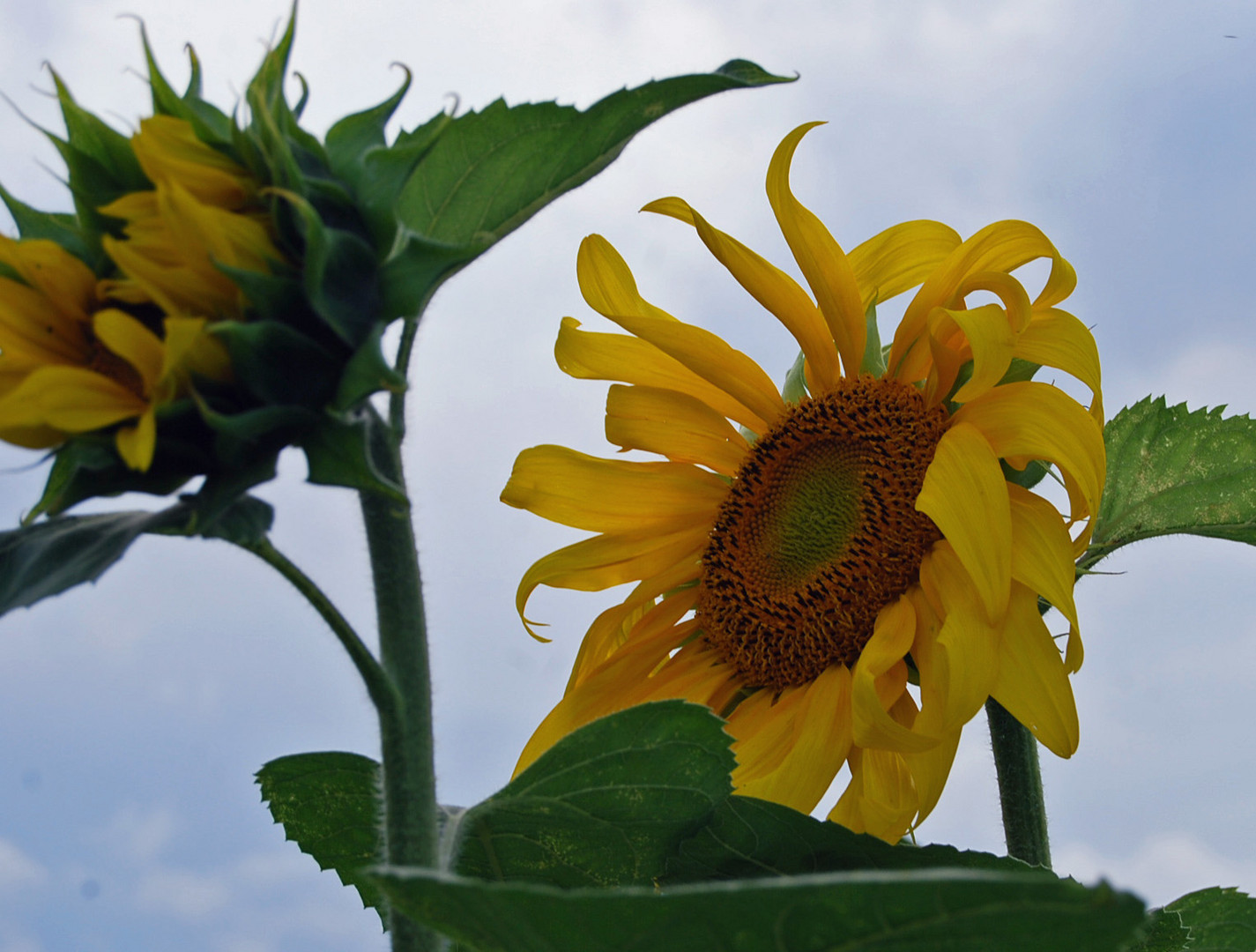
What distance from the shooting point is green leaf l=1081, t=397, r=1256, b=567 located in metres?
1.57

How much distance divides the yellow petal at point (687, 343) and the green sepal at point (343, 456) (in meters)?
0.72

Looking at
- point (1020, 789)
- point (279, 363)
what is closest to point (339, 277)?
point (279, 363)

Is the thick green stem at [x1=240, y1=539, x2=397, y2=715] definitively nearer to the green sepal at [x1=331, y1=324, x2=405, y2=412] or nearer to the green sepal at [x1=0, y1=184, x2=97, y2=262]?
the green sepal at [x1=331, y1=324, x2=405, y2=412]

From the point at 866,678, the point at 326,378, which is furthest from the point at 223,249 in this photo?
the point at 866,678

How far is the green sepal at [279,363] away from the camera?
77cm

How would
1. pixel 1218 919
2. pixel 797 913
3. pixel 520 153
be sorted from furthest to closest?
pixel 1218 919 → pixel 520 153 → pixel 797 913

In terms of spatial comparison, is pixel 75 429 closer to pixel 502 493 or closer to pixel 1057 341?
pixel 502 493

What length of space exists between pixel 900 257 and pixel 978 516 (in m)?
0.45

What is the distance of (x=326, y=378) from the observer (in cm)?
81

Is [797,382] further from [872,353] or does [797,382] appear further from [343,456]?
[343,456]

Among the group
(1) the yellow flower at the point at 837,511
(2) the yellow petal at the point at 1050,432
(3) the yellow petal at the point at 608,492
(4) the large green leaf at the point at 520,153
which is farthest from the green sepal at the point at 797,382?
(4) the large green leaf at the point at 520,153

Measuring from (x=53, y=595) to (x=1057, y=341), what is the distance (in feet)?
3.20

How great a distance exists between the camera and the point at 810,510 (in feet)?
4.84

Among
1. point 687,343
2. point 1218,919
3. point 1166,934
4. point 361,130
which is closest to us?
point 361,130
